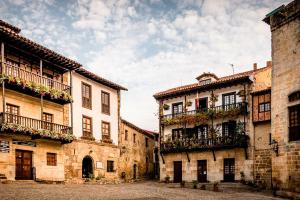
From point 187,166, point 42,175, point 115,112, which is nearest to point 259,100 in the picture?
point 187,166

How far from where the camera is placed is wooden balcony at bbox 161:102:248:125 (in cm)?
2937

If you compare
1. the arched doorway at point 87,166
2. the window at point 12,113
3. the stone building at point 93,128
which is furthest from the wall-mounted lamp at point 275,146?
the window at point 12,113

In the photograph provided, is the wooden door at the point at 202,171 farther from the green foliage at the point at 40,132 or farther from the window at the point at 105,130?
the green foliage at the point at 40,132

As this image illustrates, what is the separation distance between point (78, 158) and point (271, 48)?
1625cm

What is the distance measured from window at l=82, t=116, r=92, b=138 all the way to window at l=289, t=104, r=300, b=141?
51.7ft

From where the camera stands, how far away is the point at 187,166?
32281mm

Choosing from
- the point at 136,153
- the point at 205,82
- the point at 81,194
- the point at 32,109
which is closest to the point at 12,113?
the point at 32,109

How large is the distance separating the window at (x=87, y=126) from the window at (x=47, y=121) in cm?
363

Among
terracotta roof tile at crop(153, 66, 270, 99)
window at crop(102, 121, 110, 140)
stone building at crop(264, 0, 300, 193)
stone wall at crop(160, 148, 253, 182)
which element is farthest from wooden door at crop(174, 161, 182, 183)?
stone building at crop(264, 0, 300, 193)

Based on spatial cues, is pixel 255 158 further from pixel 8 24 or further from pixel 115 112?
pixel 8 24

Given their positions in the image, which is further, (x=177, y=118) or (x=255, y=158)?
(x=177, y=118)

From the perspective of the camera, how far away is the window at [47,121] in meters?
23.6

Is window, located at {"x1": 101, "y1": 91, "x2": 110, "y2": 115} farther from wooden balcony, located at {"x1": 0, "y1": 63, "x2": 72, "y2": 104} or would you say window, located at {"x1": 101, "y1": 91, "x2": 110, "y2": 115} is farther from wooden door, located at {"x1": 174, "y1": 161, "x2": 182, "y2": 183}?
wooden door, located at {"x1": 174, "y1": 161, "x2": 182, "y2": 183}

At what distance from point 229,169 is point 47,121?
1556cm
